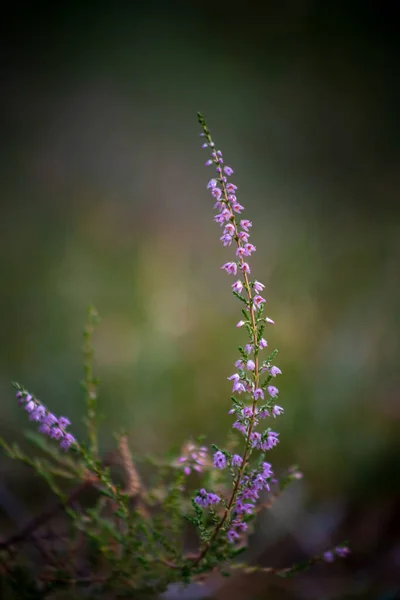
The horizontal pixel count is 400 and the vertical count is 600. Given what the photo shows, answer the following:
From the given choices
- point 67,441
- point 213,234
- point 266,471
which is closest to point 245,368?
point 266,471

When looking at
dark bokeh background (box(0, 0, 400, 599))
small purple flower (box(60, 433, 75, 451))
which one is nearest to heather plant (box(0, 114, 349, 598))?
small purple flower (box(60, 433, 75, 451))

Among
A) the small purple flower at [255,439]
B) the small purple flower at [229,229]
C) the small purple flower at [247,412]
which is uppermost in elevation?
the small purple flower at [229,229]

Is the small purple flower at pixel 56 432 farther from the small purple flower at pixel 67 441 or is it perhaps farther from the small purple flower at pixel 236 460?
the small purple flower at pixel 236 460

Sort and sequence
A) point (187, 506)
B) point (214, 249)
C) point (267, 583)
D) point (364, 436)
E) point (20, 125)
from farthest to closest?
point (20, 125), point (214, 249), point (364, 436), point (267, 583), point (187, 506)

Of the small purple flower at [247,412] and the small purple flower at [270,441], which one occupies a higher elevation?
the small purple flower at [247,412]

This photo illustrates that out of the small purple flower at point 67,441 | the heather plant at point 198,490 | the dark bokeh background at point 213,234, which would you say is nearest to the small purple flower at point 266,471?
the heather plant at point 198,490

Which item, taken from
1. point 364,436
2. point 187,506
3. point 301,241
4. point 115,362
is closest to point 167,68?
point 301,241

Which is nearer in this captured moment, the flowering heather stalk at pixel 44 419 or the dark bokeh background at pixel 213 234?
the flowering heather stalk at pixel 44 419

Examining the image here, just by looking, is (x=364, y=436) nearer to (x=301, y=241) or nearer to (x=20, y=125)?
(x=301, y=241)

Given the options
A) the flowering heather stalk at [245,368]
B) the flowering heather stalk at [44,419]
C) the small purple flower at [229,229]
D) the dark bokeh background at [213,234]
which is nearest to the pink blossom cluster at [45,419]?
the flowering heather stalk at [44,419]
